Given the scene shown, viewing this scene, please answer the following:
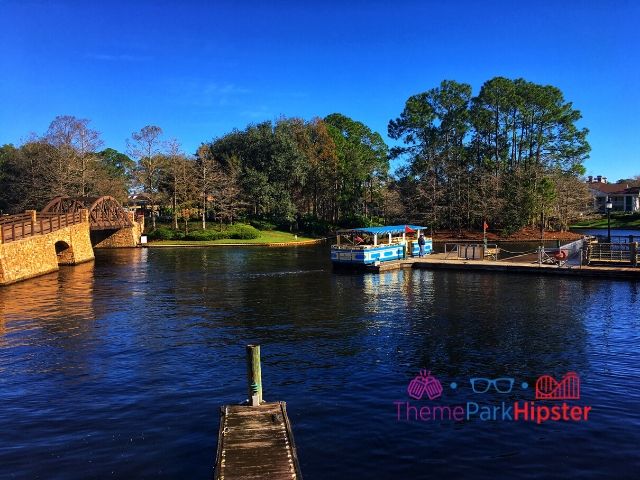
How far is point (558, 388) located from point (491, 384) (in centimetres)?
178

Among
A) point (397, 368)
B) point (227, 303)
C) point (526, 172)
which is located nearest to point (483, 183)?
point (526, 172)

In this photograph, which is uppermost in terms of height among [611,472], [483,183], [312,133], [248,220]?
[312,133]

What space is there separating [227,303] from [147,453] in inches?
684

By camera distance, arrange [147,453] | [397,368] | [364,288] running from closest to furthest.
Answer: [147,453], [397,368], [364,288]

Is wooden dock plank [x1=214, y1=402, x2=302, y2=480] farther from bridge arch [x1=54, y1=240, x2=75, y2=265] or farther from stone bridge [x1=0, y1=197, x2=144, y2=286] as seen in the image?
bridge arch [x1=54, y1=240, x2=75, y2=265]

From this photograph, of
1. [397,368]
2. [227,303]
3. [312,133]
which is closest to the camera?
[397,368]

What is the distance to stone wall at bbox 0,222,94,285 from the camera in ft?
112

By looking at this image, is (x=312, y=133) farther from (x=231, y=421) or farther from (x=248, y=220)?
(x=231, y=421)

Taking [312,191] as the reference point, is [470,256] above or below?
below

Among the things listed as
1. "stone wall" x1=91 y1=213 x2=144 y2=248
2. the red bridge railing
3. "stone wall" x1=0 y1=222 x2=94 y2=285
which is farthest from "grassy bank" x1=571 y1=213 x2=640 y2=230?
the red bridge railing

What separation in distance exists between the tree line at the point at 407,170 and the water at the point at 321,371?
48238 millimetres

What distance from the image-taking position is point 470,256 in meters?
43.5

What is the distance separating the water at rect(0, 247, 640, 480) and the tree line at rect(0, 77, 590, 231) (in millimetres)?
48238

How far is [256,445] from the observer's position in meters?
9.55
